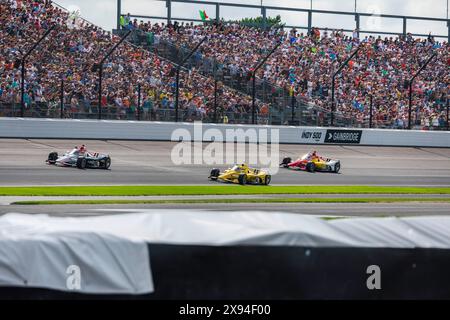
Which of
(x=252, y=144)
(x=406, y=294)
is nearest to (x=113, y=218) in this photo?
(x=406, y=294)

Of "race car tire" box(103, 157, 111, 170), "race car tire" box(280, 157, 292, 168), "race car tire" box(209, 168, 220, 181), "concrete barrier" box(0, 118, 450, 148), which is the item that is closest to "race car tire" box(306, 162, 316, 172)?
"race car tire" box(280, 157, 292, 168)

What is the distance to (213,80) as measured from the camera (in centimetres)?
4484

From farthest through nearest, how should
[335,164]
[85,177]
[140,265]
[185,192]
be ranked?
[335,164] → [85,177] → [185,192] → [140,265]

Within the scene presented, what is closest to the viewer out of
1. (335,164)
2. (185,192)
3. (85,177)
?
(185,192)

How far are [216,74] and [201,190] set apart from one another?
17.7 metres

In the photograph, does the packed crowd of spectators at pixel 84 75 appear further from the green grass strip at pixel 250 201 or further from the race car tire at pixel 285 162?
the green grass strip at pixel 250 201

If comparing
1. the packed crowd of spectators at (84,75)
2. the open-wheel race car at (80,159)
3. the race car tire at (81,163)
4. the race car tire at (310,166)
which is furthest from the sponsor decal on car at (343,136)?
the race car tire at (81,163)

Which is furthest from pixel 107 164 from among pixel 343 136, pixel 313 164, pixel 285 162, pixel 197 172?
pixel 343 136

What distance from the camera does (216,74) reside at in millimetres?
45125

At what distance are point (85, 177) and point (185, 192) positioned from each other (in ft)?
15.8

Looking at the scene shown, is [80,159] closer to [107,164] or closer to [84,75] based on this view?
[107,164]

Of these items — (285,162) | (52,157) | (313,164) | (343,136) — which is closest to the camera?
(52,157)

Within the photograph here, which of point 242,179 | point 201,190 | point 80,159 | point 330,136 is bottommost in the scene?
point 201,190
